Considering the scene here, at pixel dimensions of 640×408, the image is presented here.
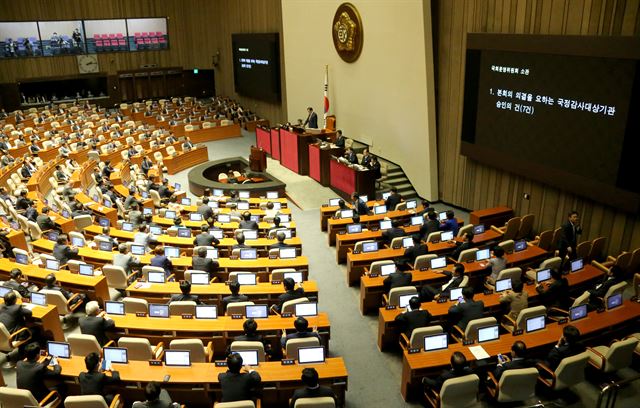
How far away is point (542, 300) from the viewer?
8.05 m

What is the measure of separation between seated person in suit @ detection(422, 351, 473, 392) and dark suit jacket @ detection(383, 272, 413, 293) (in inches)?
86.9

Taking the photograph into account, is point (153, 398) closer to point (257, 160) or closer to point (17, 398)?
point (17, 398)

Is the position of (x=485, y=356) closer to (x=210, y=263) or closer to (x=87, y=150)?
(x=210, y=263)

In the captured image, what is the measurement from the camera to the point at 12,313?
24.3 ft

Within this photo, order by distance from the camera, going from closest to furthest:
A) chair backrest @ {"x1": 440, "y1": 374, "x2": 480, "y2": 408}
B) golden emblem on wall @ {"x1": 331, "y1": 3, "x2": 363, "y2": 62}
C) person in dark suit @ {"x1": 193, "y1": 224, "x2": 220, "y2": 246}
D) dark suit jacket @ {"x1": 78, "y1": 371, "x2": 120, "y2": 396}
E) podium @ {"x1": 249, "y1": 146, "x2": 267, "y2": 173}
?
chair backrest @ {"x1": 440, "y1": 374, "x2": 480, "y2": 408} < dark suit jacket @ {"x1": 78, "y1": 371, "x2": 120, "y2": 396} < person in dark suit @ {"x1": 193, "y1": 224, "x2": 220, "y2": 246} < golden emblem on wall @ {"x1": 331, "y1": 3, "x2": 363, "y2": 62} < podium @ {"x1": 249, "y1": 146, "x2": 267, "y2": 173}

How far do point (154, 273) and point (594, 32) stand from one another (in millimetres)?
9180

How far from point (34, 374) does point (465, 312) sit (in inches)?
218

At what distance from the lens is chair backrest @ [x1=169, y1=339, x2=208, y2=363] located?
21.0ft

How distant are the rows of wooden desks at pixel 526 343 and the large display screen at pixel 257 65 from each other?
17.9 m

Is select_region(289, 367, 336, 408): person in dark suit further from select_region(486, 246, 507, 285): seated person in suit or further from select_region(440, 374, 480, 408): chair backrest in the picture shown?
select_region(486, 246, 507, 285): seated person in suit

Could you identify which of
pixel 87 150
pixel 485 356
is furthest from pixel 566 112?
pixel 87 150

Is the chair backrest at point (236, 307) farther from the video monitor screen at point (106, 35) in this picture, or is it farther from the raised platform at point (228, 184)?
the video monitor screen at point (106, 35)

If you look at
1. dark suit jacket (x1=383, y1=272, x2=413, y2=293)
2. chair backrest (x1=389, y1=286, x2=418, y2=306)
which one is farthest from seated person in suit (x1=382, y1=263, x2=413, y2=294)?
chair backrest (x1=389, y1=286, x2=418, y2=306)

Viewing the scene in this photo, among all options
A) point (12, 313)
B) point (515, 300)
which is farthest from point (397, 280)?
point (12, 313)
